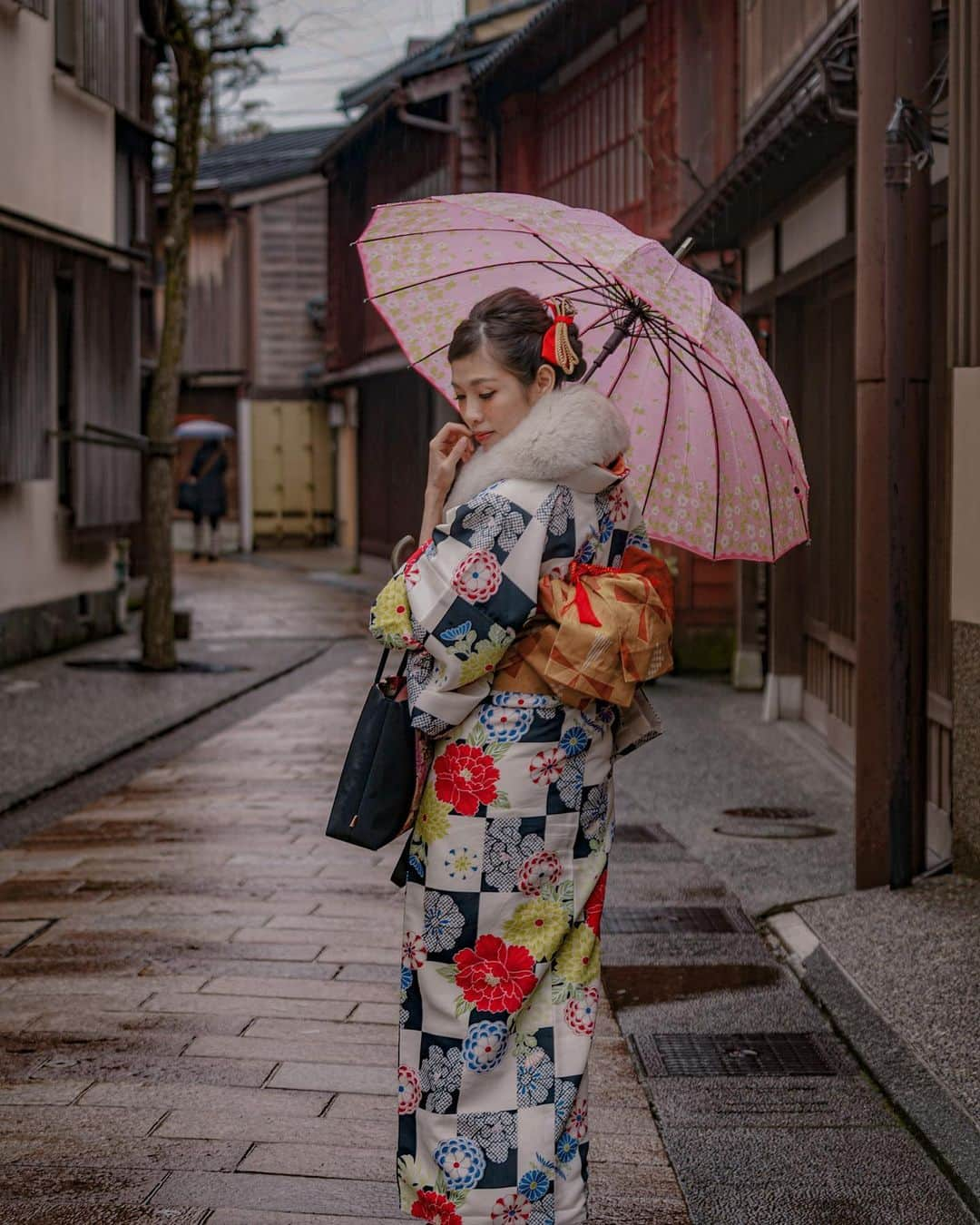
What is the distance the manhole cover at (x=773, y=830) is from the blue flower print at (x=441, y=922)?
4.81 metres

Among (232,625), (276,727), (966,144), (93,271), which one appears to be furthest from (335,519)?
(966,144)

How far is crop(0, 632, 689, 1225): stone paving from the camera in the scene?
12.6 ft

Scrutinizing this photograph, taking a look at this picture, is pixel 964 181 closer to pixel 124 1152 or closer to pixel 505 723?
pixel 505 723

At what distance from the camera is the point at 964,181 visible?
6.44 metres

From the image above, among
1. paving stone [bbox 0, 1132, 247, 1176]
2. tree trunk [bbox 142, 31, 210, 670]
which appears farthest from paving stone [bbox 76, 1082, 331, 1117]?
tree trunk [bbox 142, 31, 210, 670]

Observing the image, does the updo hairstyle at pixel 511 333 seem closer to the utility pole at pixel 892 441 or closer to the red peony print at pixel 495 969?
the red peony print at pixel 495 969

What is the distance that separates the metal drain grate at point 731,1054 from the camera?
4754 mm

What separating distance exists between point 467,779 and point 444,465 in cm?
63

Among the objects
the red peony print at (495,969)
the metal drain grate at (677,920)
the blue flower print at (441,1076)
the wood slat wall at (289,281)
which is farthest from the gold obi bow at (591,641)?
the wood slat wall at (289,281)

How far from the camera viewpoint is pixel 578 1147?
11.1 feet

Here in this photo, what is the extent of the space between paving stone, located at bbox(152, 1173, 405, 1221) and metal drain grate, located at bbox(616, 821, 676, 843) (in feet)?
13.4

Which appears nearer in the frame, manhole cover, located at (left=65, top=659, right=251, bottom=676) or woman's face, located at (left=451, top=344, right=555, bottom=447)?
woman's face, located at (left=451, top=344, right=555, bottom=447)

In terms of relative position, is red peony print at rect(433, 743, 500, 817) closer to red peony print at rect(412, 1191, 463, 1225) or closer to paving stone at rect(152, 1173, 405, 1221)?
red peony print at rect(412, 1191, 463, 1225)

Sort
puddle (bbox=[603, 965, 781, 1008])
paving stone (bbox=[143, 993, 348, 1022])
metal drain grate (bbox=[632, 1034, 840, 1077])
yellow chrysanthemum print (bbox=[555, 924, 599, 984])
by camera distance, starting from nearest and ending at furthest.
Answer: yellow chrysanthemum print (bbox=[555, 924, 599, 984]) < metal drain grate (bbox=[632, 1034, 840, 1077]) < paving stone (bbox=[143, 993, 348, 1022]) < puddle (bbox=[603, 965, 781, 1008])
